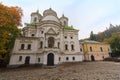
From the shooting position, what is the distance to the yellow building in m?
32.8

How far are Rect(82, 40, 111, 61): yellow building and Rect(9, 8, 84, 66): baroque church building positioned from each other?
7.26 meters

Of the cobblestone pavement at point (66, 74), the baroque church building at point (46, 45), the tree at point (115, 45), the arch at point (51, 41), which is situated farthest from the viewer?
the tree at point (115, 45)

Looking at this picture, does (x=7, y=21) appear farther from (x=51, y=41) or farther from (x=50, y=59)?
(x=51, y=41)

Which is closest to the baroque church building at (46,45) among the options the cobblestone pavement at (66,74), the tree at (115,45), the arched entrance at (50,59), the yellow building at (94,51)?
the arched entrance at (50,59)

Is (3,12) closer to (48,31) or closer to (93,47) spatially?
(48,31)

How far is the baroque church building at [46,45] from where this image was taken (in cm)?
2123

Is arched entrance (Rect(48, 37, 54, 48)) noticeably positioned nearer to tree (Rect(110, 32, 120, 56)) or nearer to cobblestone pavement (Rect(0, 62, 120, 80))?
cobblestone pavement (Rect(0, 62, 120, 80))

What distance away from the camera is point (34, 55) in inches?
905

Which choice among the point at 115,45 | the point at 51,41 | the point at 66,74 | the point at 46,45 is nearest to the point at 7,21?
the point at 46,45

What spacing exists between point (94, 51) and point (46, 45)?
1980 cm

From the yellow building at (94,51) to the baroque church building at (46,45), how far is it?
726 cm

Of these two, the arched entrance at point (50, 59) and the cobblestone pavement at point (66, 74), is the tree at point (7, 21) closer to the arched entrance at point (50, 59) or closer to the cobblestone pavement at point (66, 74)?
the cobblestone pavement at point (66, 74)

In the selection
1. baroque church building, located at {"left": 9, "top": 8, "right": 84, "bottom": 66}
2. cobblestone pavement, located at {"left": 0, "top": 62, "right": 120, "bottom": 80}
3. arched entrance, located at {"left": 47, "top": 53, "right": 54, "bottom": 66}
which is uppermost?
baroque church building, located at {"left": 9, "top": 8, "right": 84, "bottom": 66}

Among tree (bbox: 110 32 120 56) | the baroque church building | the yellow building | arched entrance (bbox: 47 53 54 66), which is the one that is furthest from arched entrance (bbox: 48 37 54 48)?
tree (bbox: 110 32 120 56)
